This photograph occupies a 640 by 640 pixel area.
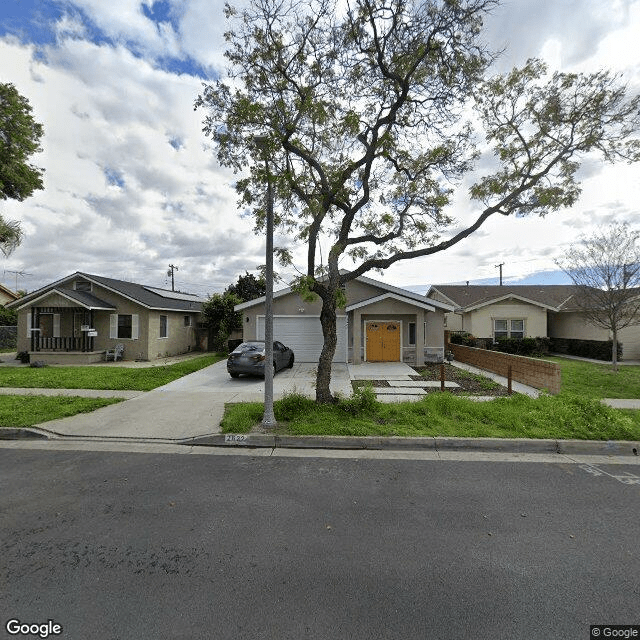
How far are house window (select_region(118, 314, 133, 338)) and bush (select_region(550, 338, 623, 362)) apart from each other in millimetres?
25289

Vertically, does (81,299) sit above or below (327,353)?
above

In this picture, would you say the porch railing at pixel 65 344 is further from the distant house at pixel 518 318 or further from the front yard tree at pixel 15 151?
the distant house at pixel 518 318

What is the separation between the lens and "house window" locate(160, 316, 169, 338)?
63.3ft

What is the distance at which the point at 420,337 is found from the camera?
16.1 meters

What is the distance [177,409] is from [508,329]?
2016 centimetres

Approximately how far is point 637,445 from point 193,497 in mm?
7309

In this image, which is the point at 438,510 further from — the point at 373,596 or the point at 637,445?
the point at 637,445

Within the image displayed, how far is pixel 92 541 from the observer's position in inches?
130

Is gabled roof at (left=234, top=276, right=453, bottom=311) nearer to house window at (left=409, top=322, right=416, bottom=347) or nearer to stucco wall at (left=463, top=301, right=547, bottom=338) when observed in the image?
house window at (left=409, top=322, right=416, bottom=347)

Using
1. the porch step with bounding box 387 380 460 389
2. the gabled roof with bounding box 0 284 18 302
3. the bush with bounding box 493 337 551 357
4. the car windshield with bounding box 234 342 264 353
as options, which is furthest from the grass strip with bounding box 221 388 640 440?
the gabled roof with bounding box 0 284 18 302

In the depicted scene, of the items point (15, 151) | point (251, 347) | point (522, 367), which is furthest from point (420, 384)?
point (15, 151)

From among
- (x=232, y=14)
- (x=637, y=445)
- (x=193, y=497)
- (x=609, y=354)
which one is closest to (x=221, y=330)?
(x=232, y=14)

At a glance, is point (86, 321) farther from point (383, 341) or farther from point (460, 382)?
point (460, 382)

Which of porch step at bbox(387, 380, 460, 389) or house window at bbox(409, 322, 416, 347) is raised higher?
house window at bbox(409, 322, 416, 347)
